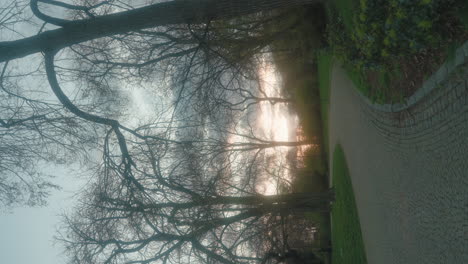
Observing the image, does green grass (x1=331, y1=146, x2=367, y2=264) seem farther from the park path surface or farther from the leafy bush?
the leafy bush

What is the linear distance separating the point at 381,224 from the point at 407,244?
1.41 meters

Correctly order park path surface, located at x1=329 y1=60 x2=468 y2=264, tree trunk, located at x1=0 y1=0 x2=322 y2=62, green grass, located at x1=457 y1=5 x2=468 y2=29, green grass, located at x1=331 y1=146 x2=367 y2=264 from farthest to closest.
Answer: green grass, located at x1=331 y1=146 x2=367 y2=264 < tree trunk, located at x1=0 y1=0 x2=322 y2=62 < park path surface, located at x1=329 y1=60 x2=468 y2=264 < green grass, located at x1=457 y1=5 x2=468 y2=29

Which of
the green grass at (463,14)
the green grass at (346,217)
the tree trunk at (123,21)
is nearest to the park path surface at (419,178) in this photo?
the green grass at (463,14)

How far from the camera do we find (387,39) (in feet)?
14.0

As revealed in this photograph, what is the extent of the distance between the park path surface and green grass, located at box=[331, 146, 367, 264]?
2.92ft

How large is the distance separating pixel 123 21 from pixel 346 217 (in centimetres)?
831

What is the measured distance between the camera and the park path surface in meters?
3.96

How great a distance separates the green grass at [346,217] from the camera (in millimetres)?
9055

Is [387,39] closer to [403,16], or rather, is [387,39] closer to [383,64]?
[403,16]

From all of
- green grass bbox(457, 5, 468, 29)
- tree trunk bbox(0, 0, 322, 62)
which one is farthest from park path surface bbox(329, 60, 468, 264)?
tree trunk bbox(0, 0, 322, 62)

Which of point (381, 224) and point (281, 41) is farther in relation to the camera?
point (281, 41)

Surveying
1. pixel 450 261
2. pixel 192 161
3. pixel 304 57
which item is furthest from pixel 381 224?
pixel 304 57

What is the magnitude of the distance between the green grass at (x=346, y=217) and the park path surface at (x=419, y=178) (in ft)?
2.92

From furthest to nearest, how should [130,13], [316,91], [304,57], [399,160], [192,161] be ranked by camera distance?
[316,91] → [304,57] → [192,161] → [130,13] → [399,160]
